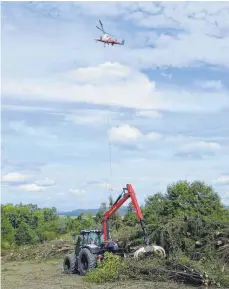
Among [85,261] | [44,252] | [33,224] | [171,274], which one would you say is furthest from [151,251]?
Answer: [33,224]

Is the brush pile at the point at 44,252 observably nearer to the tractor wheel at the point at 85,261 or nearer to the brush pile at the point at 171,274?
the tractor wheel at the point at 85,261

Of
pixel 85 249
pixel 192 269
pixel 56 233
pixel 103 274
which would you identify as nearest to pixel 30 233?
pixel 56 233

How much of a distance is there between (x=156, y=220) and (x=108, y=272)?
15.4ft

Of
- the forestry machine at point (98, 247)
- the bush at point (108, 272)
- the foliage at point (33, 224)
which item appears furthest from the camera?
the foliage at point (33, 224)

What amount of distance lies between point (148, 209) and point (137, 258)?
11311 millimetres

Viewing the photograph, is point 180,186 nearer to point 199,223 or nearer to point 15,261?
point 15,261

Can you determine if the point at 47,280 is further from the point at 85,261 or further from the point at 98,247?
the point at 98,247

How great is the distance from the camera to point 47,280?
609 inches

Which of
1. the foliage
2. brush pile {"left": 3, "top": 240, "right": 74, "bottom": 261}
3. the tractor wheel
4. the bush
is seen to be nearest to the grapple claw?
the bush

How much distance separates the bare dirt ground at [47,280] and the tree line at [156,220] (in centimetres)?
279

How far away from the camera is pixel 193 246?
1515cm

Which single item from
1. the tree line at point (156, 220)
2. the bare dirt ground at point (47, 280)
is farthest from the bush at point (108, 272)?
the tree line at point (156, 220)

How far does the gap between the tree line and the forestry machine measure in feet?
2.37

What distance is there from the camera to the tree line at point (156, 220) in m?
15.9
